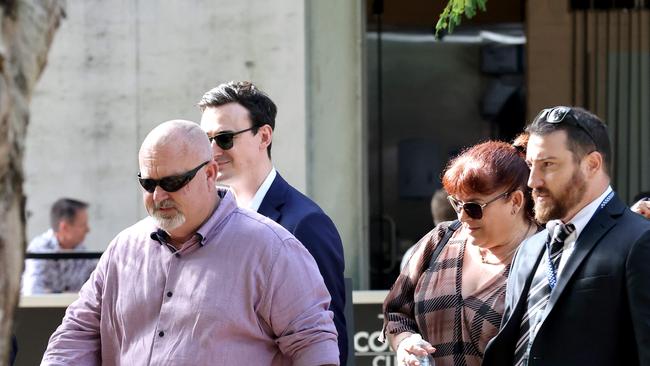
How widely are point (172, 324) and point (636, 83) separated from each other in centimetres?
844

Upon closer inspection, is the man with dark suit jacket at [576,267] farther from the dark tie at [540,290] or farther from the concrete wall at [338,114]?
the concrete wall at [338,114]

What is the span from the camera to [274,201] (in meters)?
4.85

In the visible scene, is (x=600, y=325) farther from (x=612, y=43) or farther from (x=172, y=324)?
(x=612, y=43)

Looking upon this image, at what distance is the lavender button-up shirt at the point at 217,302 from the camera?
155 inches

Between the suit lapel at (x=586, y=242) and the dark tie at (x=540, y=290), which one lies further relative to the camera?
the dark tie at (x=540, y=290)

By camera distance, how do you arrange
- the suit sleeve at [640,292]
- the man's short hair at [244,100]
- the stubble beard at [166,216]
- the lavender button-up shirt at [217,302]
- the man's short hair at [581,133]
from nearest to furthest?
the suit sleeve at [640,292], the lavender button-up shirt at [217,302], the stubble beard at [166,216], the man's short hair at [581,133], the man's short hair at [244,100]

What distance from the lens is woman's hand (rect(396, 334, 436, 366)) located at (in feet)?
14.4

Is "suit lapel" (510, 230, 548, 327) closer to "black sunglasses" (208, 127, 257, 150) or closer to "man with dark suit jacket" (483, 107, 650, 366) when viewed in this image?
"man with dark suit jacket" (483, 107, 650, 366)

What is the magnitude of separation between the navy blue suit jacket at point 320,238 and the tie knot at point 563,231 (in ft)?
3.01

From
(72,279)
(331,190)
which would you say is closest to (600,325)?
(72,279)

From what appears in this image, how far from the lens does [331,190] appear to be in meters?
10.1

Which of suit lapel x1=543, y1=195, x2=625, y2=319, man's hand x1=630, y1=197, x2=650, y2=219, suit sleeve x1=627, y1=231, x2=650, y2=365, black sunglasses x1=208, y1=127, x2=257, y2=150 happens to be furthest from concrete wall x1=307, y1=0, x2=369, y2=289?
suit sleeve x1=627, y1=231, x2=650, y2=365

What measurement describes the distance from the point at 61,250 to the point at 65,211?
40cm

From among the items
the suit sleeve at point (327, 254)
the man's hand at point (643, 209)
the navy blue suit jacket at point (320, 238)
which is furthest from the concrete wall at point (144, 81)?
the suit sleeve at point (327, 254)
